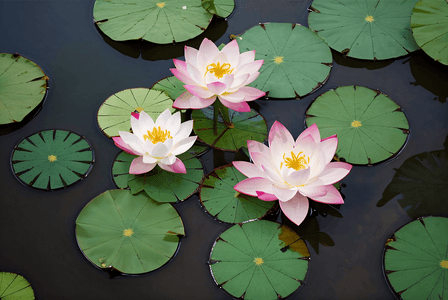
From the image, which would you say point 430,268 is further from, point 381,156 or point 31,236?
point 31,236

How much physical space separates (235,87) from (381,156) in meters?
0.96

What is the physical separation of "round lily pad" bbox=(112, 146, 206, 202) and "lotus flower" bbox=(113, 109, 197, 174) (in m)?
0.09

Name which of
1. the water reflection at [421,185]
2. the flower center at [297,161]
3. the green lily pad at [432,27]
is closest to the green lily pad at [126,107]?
the flower center at [297,161]

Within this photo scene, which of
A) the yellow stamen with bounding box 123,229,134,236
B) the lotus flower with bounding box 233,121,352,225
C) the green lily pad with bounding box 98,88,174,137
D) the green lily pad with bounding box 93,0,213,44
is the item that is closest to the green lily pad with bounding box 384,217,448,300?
the lotus flower with bounding box 233,121,352,225

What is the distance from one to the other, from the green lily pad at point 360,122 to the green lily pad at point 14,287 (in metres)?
1.80

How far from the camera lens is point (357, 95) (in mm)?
2445

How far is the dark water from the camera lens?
1889 millimetres

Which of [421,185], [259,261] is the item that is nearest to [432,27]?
[421,185]

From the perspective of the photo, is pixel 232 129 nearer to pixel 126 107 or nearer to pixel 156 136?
pixel 156 136

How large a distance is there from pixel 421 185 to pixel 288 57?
1202 millimetres

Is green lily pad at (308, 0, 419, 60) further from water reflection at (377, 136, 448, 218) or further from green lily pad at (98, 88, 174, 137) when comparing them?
green lily pad at (98, 88, 174, 137)

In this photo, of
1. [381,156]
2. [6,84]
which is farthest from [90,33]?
[381,156]

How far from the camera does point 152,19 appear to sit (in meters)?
2.82

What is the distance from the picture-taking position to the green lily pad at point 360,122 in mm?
2230
